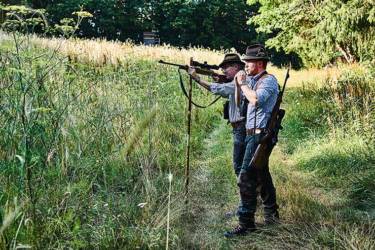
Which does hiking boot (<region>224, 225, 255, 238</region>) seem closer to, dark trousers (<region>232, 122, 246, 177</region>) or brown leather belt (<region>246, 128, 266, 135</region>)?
dark trousers (<region>232, 122, 246, 177</region>)

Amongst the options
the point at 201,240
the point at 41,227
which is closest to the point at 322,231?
the point at 201,240

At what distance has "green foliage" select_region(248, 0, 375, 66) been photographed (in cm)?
917

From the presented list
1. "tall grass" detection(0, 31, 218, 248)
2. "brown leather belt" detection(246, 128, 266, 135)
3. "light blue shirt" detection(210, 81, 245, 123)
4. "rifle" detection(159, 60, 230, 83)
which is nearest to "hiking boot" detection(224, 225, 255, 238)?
"tall grass" detection(0, 31, 218, 248)

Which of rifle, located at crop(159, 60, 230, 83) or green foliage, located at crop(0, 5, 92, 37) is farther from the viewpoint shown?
rifle, located at crop(159, 60, 230, 83)

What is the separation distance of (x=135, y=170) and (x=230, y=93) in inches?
51.1

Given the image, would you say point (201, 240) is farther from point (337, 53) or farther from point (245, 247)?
point (337, 53)

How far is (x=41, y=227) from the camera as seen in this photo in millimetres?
3012

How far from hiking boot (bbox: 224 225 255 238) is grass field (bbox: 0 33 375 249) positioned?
0.27 ft

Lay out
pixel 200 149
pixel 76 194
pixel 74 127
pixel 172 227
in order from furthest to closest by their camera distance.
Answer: pixel 200 149 < pixel 74 127 < pixel 172 227 < pixel 76 194

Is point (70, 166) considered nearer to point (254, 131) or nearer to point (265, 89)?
point (254, 131)

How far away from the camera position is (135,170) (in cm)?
486

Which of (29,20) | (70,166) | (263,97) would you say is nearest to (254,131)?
(263,97)

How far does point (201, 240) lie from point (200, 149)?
3244 mm

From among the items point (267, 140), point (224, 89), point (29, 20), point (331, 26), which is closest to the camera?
point (29, 20)
